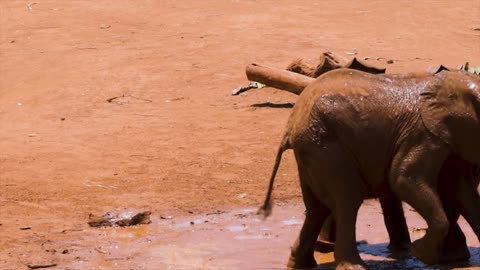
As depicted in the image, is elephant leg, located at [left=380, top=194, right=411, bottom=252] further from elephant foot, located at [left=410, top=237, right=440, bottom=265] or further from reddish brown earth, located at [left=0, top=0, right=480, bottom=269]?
elephant foot, located at [left=410, top=237, right=440, bottom=265]

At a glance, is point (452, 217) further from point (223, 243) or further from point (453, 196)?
point (223, 243)

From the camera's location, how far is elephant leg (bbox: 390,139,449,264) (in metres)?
7.86

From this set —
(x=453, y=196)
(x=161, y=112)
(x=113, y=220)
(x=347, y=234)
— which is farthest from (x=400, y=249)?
Result: (x=161, y=112)

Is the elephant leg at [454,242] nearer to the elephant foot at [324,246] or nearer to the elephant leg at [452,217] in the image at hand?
the elephant leg at [452,217]

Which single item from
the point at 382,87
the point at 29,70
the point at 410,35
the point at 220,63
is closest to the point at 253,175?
the point at 382,87

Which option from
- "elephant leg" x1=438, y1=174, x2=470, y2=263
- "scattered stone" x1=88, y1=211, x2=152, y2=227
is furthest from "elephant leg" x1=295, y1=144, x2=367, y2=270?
"scattered stone" x1=88, y1=211, x2=152, y2=227

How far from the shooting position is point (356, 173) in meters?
7.98

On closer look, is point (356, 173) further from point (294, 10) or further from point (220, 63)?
point (294, 10)

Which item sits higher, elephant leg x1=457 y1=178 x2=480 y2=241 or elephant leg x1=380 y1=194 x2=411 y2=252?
elephant leg x1=457 y1=178 x2=480 y2=241

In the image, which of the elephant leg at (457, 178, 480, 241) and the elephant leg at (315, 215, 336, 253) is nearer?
the elephant leg at (457, 178, 480, 241)

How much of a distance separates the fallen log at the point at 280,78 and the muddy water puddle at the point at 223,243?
105 centimetres

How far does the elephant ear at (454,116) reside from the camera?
Answer: 7.96 m

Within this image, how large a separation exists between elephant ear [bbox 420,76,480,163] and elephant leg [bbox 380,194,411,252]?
0.90 m

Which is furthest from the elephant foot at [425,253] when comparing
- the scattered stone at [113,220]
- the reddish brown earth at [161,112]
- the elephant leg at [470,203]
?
the scattered stone at [113,220]
